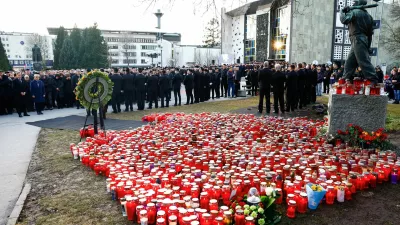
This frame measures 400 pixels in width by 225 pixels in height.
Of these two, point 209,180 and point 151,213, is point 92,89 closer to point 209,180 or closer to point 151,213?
point 209,180

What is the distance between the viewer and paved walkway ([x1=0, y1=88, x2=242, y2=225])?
579 centimetres

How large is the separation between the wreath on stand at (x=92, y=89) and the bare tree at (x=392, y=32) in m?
39.0

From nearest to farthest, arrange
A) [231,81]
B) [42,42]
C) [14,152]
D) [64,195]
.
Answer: [64,195], [14,152], [231,81], [42,42]

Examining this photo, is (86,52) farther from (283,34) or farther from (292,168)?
(292,168)

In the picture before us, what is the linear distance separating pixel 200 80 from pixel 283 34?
2201cm

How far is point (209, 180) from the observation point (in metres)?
5.23

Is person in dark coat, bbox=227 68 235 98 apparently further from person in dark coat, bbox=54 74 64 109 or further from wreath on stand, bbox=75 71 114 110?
wreath on stand, bbox=75 71 114 110

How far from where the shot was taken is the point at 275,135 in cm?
870

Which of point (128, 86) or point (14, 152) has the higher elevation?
point (128, 86)

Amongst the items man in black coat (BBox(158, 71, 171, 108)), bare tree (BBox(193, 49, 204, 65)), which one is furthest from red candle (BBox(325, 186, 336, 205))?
bare tree (BBox(193, 49, 204, 65))

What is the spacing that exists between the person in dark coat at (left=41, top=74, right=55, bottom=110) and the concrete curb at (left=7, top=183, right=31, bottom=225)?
1124 centimetres

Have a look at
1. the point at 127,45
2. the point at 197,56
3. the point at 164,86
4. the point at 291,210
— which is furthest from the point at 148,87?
the point at 127,45

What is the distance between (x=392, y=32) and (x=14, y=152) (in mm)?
44467

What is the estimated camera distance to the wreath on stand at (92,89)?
933 centimetres
